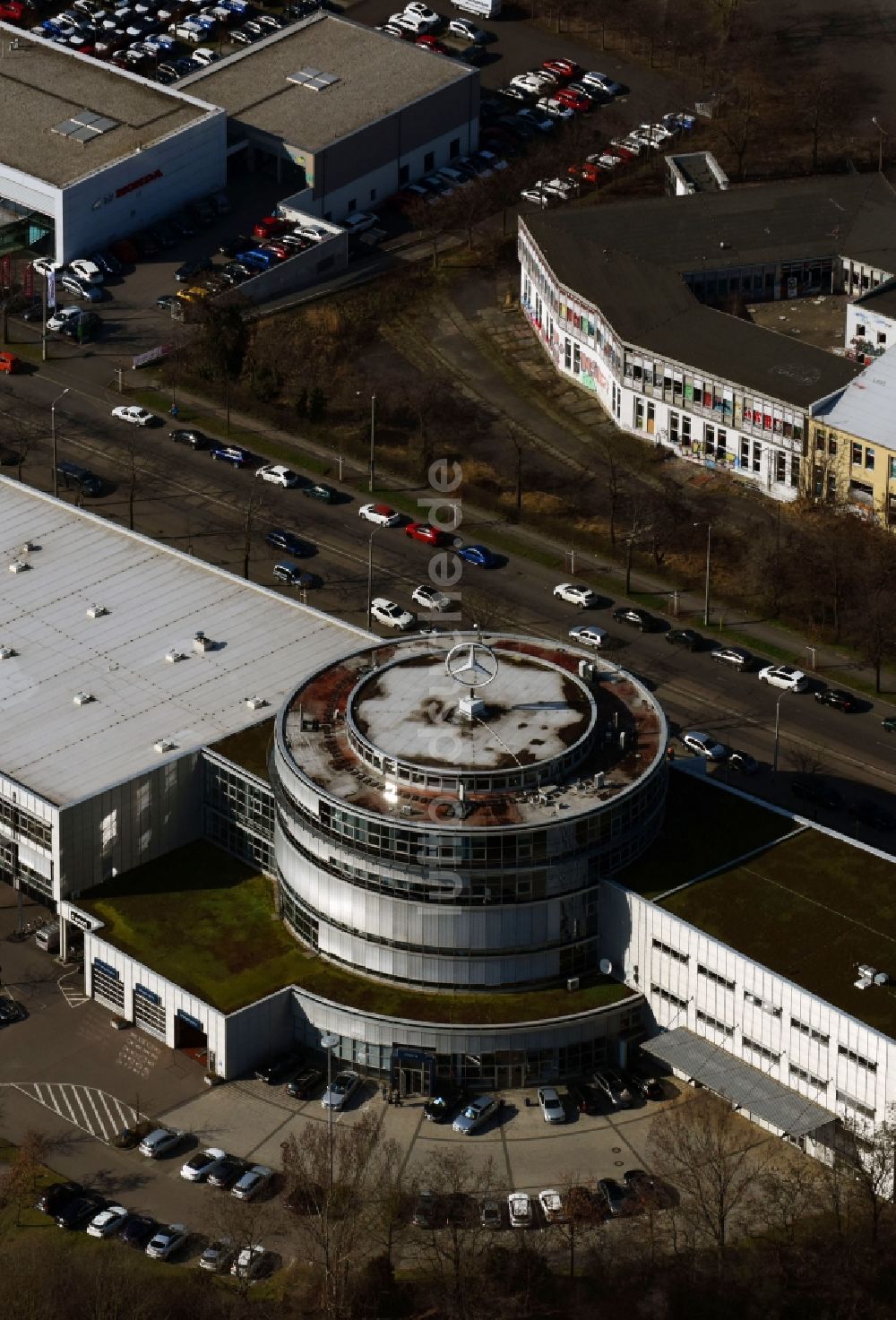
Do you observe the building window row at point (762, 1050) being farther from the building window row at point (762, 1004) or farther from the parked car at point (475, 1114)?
the parked car at point (475, 1114)

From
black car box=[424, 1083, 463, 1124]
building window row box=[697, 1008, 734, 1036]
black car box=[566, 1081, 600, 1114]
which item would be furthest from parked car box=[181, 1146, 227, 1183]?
building window row box=[697, 1008, 734, 1036]

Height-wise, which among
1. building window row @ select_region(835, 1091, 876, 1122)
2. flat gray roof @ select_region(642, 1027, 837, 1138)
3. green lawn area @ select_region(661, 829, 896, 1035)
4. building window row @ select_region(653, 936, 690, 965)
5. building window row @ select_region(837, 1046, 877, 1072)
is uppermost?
green lawn area @ select_region(661, 829, 896, 1035)

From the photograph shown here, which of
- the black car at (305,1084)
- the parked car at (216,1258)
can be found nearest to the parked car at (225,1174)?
the parked car at (216,1258)

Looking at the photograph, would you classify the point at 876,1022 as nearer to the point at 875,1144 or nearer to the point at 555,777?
the point at 875,1144

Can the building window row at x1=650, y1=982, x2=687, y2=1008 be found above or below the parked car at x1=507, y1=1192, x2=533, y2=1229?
above

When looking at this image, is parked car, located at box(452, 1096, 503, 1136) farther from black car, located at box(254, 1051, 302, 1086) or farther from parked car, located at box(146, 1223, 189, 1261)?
parked car, located at box(146, 1223, 189, 1261)

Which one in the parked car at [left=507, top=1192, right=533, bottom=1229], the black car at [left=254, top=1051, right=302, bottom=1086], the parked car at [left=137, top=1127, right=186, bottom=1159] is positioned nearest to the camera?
the parked car at [left=507, top=1192, right=533, bottom=1229]
